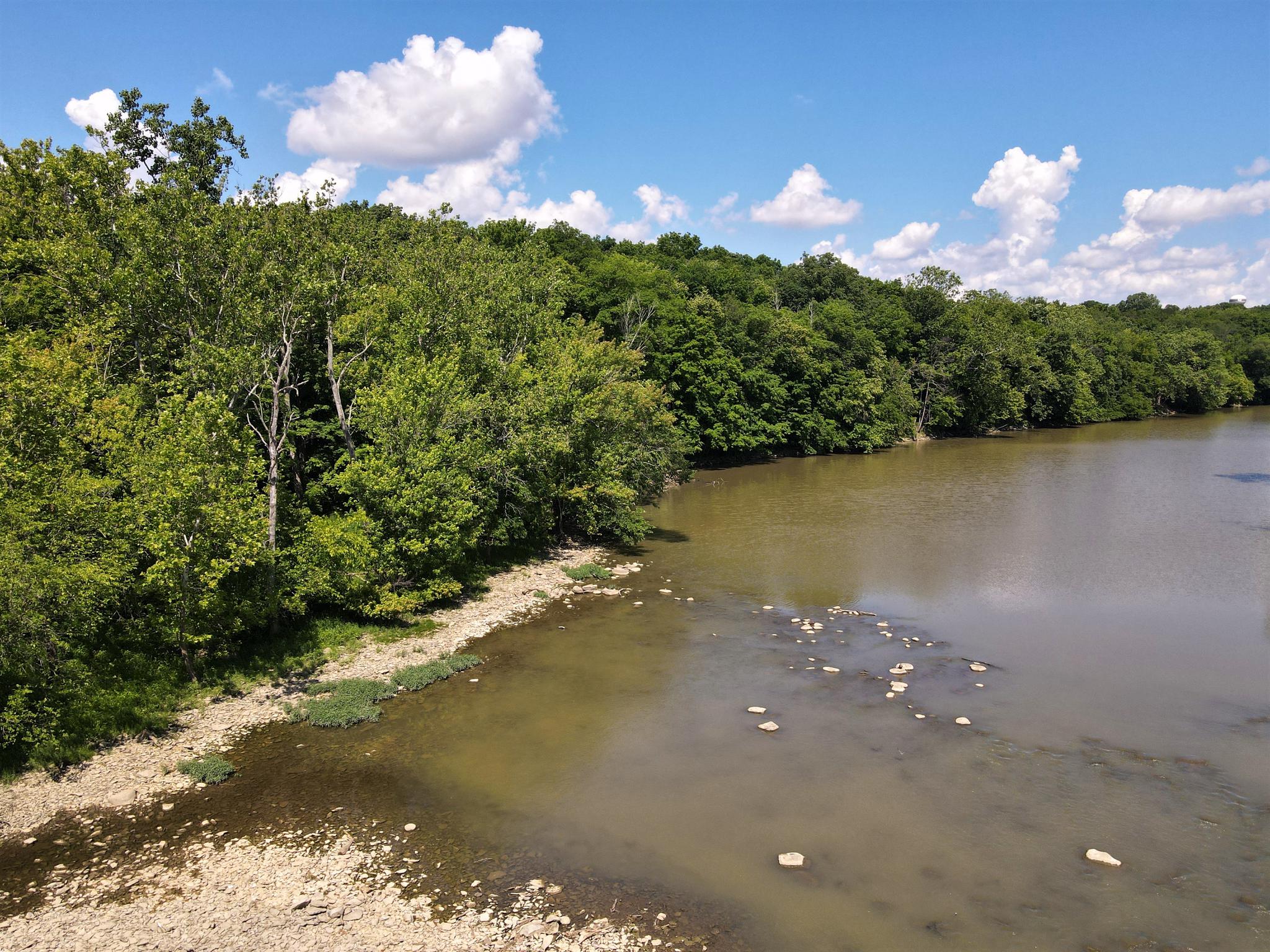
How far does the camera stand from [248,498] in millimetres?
18188

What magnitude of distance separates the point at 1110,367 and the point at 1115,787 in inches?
3505

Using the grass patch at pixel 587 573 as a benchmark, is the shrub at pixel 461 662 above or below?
below

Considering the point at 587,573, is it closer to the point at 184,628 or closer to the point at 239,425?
the point at 239,425

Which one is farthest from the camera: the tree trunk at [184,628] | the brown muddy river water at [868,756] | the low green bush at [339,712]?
the low green bush at [339,712]

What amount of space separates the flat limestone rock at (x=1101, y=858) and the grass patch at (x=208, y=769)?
16.0 metres

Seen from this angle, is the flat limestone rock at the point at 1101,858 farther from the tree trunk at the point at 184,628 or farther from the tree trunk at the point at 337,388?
the tree trunk at the point at 337,388

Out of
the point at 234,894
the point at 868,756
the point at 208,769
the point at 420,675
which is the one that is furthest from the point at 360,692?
the point at 868,756

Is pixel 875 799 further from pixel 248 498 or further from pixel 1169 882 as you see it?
pixel 248 498

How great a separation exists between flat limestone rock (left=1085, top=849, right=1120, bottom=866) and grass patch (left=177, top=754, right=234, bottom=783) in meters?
16.0

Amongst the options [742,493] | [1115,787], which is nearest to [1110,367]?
[742,493]

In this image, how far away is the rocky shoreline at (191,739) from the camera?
562 inches

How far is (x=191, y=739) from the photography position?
54.7 feet

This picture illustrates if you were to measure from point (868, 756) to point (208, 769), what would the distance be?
13.5 metres

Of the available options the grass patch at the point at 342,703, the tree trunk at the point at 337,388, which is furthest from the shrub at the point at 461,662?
the tree trunk at the point at 337,388
